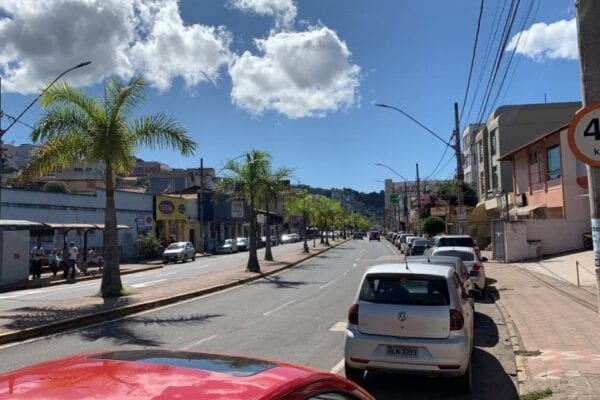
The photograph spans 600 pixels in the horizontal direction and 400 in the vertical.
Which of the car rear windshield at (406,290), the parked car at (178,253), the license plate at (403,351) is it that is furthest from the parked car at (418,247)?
the license plate at (403,351)

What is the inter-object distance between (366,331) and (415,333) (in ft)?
2.05

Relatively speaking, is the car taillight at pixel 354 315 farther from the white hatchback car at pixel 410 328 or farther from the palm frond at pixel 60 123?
the palm frond at pixel 60 123

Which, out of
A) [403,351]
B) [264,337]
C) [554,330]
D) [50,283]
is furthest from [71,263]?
[403,351]

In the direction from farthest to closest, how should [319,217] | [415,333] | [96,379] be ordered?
1. [319,217]
2. [415,333]
3. [96,379]

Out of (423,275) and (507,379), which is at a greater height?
(423,275)

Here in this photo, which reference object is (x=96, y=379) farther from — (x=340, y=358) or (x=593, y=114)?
(x=340, y=358)

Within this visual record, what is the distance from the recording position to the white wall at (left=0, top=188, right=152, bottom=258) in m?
35.6

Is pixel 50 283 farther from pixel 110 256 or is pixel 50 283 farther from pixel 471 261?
pixel 471 261

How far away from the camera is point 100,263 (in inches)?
1437

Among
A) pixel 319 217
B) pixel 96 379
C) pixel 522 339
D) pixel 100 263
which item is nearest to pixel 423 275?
pixel 522 339

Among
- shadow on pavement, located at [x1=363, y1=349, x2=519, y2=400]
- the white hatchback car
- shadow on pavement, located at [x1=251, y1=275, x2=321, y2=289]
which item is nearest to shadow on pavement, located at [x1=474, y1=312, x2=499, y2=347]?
shadow on pavement, located at [x1=363, y1=349, x2=519, y2=400]

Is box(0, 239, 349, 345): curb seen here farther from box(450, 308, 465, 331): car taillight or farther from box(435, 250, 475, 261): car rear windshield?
box(450, 308, 465, 331): car taillight

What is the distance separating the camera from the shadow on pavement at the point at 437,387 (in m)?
7.72

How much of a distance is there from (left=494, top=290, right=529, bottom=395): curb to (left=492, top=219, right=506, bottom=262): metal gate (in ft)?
56.9
